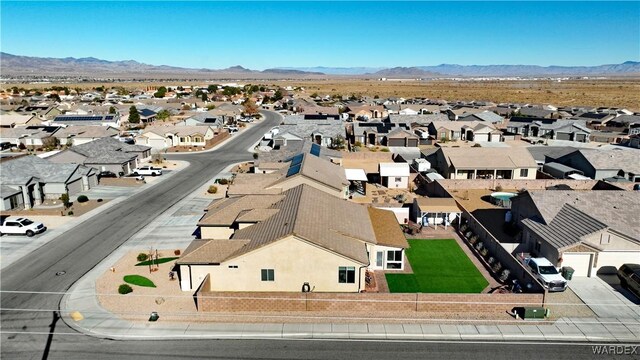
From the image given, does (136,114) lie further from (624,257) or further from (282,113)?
(624,257)

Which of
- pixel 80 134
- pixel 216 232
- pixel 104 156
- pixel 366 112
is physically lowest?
pixel 216 232

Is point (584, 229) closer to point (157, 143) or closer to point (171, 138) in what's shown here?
point (171, 138)

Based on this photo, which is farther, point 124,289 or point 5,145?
point 5,145

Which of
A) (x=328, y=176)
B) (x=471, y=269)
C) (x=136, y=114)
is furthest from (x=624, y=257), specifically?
(x=136, y=114)

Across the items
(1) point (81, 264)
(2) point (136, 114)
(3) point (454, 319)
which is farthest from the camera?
(2) point (136, 114)

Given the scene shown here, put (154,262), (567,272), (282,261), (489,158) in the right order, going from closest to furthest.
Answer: (282,261)
(567,272)
(154,262)
(489,158)

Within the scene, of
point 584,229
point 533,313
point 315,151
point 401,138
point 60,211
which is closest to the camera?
point 533,313

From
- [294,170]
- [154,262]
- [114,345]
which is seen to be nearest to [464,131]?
[294,170]

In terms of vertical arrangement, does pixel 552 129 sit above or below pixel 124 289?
above
